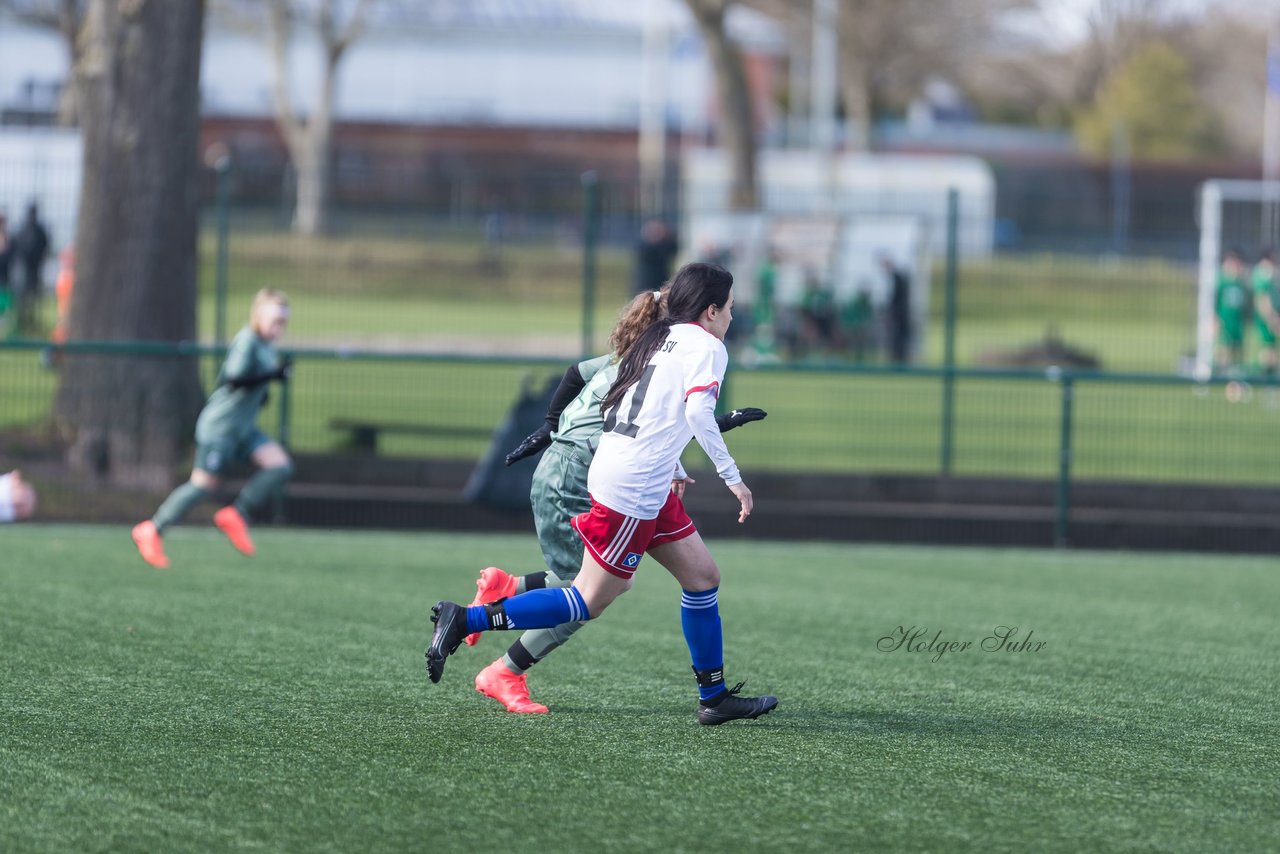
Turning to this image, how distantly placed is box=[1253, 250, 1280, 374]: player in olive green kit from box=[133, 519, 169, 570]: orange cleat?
45.6 feet

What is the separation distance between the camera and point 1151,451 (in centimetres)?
1311

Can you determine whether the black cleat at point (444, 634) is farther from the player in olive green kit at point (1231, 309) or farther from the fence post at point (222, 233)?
the player in olive green kit at point (1231, 309)

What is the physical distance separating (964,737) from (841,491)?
6853mm

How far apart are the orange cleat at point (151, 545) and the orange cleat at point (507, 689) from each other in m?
4.16

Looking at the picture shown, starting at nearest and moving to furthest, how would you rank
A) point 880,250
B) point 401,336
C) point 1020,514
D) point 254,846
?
point 254,846
point 1020,514
point 401,336
point 880,250

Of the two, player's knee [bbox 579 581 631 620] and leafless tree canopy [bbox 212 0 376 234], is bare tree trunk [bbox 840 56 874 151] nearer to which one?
leafless tree canopy [bbox 212 0 376 234]

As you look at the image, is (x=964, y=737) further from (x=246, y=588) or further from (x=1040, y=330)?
(x=1040, y=330)

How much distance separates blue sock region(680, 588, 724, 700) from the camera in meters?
5.89

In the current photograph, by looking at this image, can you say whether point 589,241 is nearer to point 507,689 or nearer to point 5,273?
point 507,689

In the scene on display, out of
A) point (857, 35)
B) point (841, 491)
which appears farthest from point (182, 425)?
point (857, 35)

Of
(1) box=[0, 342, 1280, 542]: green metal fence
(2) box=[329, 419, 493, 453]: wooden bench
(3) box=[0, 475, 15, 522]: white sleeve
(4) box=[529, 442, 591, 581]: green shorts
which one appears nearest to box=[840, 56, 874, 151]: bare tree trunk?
(1) box=[0, 342, 1280, 542]: green metal fence

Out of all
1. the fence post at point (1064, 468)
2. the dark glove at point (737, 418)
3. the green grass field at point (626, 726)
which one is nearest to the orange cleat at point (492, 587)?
the green grass field at point (626, 726)

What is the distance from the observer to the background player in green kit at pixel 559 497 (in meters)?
6.07

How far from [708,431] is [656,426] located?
19cm
